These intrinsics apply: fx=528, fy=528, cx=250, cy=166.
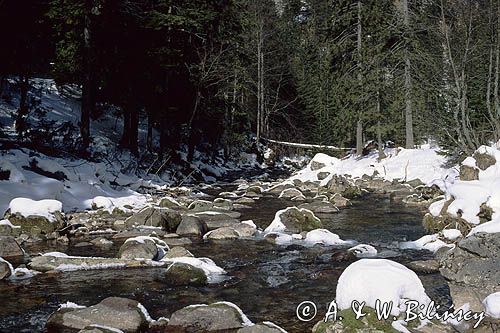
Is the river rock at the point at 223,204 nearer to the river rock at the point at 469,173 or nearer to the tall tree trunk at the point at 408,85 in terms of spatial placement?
the river rock at the point at 469,173

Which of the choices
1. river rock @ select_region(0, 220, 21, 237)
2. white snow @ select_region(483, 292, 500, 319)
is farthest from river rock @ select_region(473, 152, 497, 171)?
river rock @ select_region(0, 220, 21, 237)

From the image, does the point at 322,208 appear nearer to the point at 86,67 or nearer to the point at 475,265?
the point at 475,265

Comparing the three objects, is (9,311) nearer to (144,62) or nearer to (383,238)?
(383,238)

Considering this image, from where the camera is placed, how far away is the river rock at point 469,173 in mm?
11219

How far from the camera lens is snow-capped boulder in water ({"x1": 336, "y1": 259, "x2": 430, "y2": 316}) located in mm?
4957

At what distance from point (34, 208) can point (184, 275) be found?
4.89m

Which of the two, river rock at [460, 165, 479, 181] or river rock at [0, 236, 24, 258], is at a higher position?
river rock at [460, 165, 479, 181]

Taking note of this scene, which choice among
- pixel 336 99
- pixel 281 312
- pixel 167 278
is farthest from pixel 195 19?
pixel 281 312

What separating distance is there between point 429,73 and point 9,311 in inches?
670

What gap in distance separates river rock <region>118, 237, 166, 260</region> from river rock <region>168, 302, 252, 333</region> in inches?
114

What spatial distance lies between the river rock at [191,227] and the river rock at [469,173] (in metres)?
5.75

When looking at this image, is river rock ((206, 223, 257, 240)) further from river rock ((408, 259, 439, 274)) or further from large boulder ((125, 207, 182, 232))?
river rock ((408, 259, 439, 274))

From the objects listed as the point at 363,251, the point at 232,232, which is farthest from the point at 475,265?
the point at 232,232

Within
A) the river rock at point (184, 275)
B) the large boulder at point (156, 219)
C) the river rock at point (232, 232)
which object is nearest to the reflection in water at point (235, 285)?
the river rock at point (184, 275)
